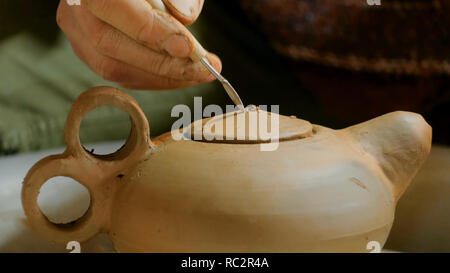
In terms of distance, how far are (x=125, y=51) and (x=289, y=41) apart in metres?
0.87

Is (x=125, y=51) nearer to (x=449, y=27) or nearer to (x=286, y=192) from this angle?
(x=286, y=192)

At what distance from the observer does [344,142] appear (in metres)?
0.76

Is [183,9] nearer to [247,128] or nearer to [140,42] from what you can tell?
[140,42]

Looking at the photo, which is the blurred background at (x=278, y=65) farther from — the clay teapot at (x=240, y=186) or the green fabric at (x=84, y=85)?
the clay teapot at (x=240, y=186)

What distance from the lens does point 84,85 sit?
149cm

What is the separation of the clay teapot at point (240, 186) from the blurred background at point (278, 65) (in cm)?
53

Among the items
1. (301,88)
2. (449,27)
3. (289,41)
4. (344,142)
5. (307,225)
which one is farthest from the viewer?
(301,88)

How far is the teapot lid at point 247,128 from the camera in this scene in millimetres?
713

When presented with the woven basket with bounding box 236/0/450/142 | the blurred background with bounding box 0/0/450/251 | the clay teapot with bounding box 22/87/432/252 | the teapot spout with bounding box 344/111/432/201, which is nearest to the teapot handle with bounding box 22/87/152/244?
the clay teapot with bounding box 22/87/432/252

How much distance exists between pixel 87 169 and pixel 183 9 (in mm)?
275

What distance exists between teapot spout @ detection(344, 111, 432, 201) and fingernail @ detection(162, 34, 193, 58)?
280 mm

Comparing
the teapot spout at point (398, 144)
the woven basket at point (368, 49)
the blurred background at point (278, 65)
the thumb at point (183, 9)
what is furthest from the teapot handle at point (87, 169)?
the woven basket at point (368, 49)

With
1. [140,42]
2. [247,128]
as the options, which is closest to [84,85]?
[140,42]

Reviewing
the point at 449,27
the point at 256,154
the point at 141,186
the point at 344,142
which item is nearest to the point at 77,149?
the point at 141,186
